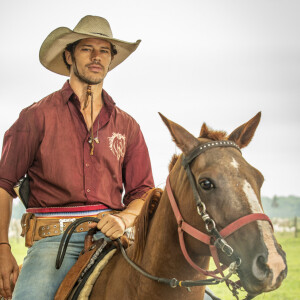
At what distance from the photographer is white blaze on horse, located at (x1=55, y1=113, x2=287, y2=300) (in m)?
2.05

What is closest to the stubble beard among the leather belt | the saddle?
the leather belt

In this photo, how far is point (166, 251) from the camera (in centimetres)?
257

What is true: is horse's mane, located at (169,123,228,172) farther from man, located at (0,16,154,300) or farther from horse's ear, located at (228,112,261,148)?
man, located at (0,16,154,300)

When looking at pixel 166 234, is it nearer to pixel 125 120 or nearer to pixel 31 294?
pixel 31 294

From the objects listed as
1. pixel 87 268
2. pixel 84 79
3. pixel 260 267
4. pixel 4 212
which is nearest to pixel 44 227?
pixel 4 212

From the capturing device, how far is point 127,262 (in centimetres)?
283

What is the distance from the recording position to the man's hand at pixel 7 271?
9.92 ft

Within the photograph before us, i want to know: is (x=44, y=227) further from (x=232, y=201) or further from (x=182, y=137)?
(x=232, y=201)

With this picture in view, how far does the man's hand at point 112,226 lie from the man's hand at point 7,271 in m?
0.71

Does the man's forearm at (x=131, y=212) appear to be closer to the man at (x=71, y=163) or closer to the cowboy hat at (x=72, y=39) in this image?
the man at (x=71, y=163)

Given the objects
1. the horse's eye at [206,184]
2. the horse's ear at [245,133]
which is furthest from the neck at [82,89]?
the horse's eye at [206,184]

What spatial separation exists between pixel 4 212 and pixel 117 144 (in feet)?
3.65

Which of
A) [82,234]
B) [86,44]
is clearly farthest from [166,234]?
[86,44]

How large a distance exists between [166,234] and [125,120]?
1.57m
